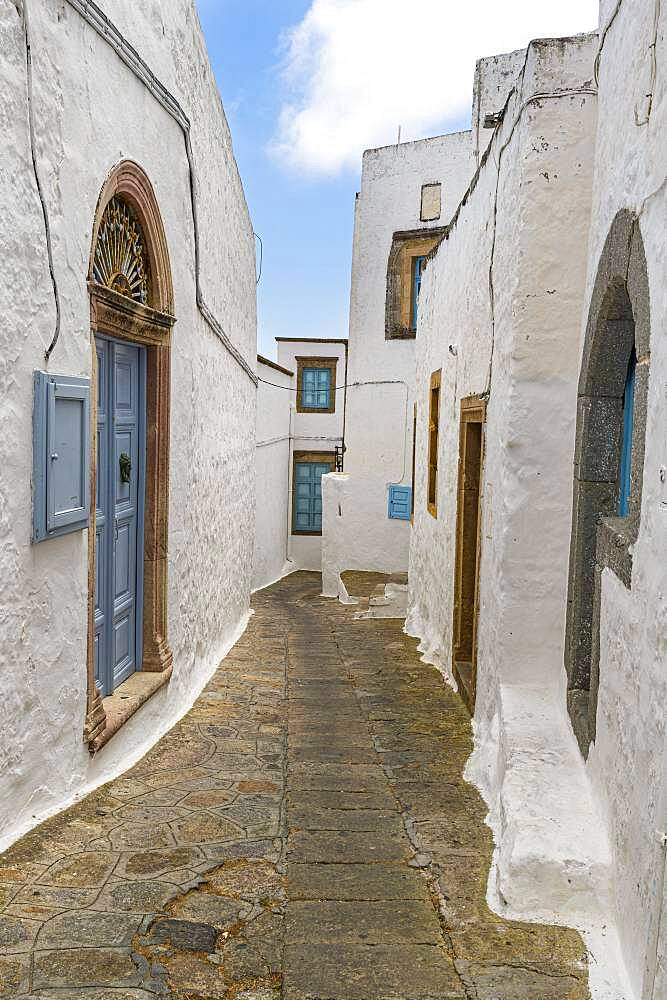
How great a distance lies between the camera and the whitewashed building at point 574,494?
9.22ft

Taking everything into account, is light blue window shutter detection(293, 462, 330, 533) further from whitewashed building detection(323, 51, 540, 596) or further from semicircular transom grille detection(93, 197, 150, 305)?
semicircular transom grille detection(93, 197, 150, 305)

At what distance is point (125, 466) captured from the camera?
5.04 metres

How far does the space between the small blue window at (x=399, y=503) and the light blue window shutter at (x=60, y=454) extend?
1042cm

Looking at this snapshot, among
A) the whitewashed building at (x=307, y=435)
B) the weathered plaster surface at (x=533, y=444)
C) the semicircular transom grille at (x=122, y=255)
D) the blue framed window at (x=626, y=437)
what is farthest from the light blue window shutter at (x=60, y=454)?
the whitewashed building at (x=307, y=435)

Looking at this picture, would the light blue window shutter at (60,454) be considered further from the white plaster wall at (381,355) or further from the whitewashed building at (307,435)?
the whitewashed building at (307,435)

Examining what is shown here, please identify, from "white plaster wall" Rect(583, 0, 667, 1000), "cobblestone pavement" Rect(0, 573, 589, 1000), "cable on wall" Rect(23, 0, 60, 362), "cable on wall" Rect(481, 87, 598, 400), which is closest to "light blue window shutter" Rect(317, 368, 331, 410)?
"cable on wall" Rect(481, 87, 598, 400)

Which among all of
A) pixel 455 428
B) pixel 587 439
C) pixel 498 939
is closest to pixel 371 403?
pixel 455 428

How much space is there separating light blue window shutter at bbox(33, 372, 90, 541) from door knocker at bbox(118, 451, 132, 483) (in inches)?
39.5

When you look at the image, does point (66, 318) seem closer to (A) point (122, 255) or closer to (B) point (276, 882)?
(A) point (122, 255)

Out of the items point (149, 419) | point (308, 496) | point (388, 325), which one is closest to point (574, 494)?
point (149, 419)

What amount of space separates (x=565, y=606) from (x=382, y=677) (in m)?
2.75

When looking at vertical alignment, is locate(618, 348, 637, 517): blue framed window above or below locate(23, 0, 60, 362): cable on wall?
below

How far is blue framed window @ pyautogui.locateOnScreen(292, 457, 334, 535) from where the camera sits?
21.9 metres

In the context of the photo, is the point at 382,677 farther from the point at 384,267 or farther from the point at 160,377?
the point at 384,267
